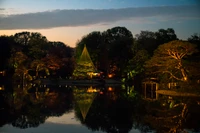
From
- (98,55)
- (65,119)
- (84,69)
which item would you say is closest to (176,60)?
(65,119)

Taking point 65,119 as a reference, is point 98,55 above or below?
above

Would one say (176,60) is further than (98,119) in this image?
Yes

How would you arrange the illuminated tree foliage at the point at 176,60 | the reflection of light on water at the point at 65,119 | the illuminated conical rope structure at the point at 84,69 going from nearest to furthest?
the reflection of light on water at the point at 65,119 < the illuminated tree foliage at the point at 176,60 < the illuminated conical rope structure at the point at 84,69

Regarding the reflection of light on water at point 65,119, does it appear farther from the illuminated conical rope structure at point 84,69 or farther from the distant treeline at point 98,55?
the illuminated conical rope structure at point 84,69

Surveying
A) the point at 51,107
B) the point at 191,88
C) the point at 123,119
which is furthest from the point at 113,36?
the point at 123,119

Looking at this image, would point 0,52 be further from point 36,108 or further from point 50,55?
point 36,108

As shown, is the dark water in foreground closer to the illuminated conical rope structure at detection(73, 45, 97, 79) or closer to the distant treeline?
the distant treeline

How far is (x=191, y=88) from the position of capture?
18375 mm

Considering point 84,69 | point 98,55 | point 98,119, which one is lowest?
point 98,119

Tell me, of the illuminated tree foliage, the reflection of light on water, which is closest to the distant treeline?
the illuminated tree foliage

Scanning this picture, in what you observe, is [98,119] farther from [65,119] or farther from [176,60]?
[176,60]

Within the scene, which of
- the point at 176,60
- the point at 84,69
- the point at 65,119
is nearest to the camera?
the point at 65,119

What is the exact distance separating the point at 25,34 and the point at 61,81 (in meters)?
20.1

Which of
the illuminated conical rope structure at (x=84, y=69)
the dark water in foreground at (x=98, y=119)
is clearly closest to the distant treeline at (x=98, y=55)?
the illuminated conical rope structure at (x=84, y=69)
